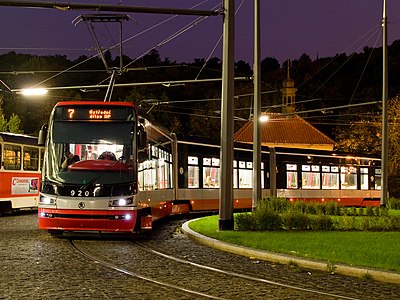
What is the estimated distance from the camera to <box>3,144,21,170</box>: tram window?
28.9 meters

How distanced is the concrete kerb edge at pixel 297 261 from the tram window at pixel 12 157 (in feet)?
43.5

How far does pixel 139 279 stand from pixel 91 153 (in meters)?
6.81

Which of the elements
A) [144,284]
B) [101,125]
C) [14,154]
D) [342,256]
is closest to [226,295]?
[144,284]

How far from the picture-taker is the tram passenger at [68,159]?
1733 centimetres

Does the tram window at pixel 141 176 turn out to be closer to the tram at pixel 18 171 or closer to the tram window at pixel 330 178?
the tram at pixel 18 171

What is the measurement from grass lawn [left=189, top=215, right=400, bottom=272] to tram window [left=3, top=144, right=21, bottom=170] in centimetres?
1132

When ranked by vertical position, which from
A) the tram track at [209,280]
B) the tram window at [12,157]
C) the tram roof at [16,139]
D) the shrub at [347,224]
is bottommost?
the tram track at [209,280]

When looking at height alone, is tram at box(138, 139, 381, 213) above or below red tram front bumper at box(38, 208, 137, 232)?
Result: above

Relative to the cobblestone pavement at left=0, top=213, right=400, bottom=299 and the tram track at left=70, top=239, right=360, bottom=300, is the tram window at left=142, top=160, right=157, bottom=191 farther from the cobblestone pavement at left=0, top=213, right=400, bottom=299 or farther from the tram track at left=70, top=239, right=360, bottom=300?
the tram track at left=70, top=239, right=360, bottom=300

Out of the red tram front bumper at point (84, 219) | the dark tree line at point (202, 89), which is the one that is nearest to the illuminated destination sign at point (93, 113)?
the red tram front bumper at point (84, 219)

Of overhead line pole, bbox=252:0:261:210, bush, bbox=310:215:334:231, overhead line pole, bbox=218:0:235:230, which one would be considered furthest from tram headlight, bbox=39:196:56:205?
overhead line pole, bbox=252:0:261:210

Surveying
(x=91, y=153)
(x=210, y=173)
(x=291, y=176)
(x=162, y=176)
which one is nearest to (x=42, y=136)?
(x=91, y=153)

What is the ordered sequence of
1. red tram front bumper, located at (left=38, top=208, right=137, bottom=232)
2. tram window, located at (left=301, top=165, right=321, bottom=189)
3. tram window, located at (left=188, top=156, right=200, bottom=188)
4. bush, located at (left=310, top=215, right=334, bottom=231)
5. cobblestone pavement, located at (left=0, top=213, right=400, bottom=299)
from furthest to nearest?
tram window, located at (left=301, top=165, right=321, bottom=189) → tram window, located at (left=188, top=156, right=200, bottom=188) → bush, located at (left=310, top=215, right=334, bottom=231) → red tram front bumper, located at (left=38, top=208, right=137, bottom=232) → cobblestone pavement, located at (left=0, top=213, right=400, bottom=299)

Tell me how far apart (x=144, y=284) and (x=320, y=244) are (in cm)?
626
